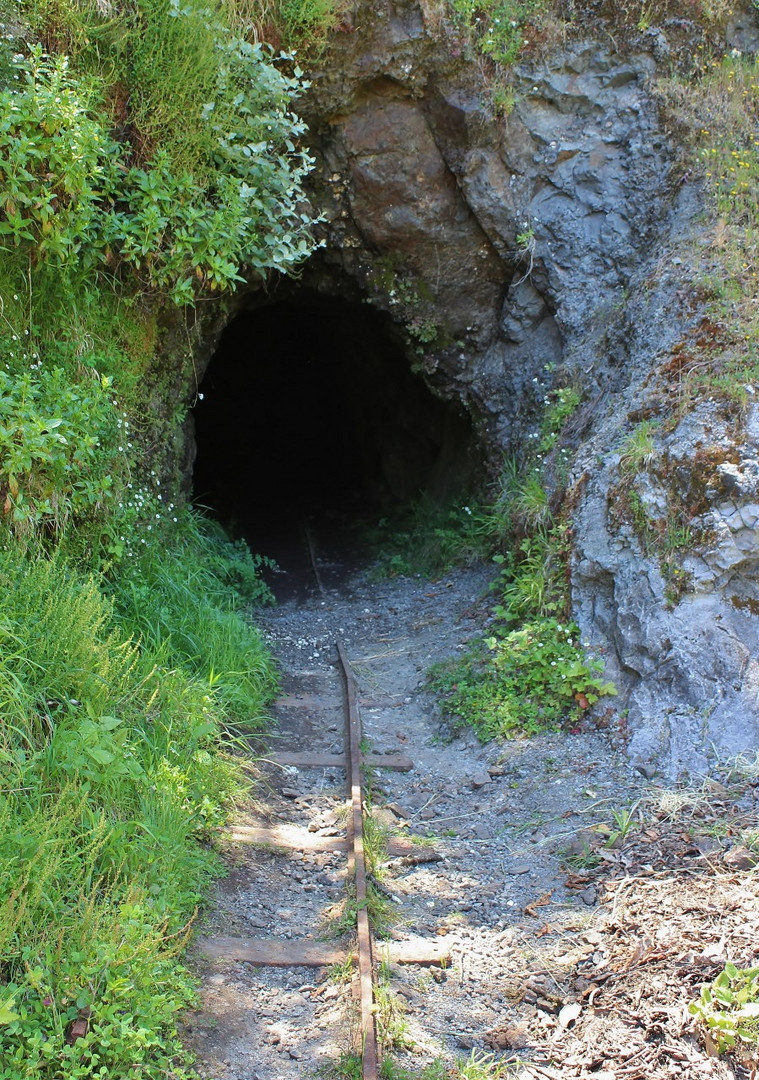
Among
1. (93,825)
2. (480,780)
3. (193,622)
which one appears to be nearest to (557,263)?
(193,622)

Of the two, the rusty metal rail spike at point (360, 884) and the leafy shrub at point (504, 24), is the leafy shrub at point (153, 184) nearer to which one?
the leafy shrub at point (504, 24)

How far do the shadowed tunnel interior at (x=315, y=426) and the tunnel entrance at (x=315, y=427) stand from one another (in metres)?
0.03

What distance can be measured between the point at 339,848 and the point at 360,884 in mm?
492

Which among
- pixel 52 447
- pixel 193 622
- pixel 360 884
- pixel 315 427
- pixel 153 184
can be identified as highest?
pixel 153 184

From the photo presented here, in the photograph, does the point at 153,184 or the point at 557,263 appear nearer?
the point at 153,184

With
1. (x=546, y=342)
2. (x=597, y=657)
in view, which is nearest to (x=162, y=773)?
(x=597, y=657)

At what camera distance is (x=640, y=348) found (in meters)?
6.60

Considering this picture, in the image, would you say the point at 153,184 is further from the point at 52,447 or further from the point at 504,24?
the point at 504,24

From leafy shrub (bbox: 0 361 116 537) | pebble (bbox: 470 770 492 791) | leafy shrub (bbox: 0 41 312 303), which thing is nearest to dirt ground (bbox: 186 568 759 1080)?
pebble (bbox: 470 770 492 791)

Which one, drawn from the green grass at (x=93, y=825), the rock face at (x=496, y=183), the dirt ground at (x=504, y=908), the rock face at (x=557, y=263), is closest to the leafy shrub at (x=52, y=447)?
the green grass at (x=93, y=825)

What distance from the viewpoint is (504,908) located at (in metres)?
4.08

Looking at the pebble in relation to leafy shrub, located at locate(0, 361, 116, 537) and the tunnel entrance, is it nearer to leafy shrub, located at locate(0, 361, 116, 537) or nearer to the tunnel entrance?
leafy shrub, located at locate(0, 361, 116, 537)

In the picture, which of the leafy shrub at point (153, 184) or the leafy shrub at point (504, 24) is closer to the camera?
the leafy shrub at point (153, 184)

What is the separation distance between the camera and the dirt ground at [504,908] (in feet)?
10.3
